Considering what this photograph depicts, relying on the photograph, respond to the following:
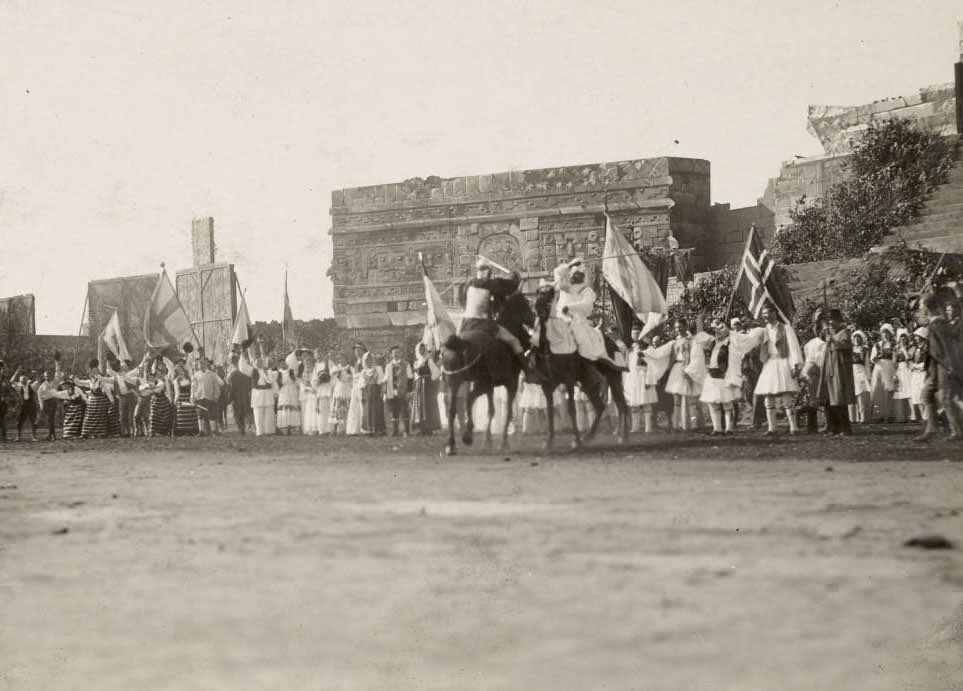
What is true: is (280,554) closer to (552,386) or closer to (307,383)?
(552,386)

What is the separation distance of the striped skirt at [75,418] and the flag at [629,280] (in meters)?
10.7

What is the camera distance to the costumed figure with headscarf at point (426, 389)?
14.6 meters

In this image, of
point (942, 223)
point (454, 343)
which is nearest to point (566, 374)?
point (454, 343)

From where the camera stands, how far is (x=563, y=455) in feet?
29.8

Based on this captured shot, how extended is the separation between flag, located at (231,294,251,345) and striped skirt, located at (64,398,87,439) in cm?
316

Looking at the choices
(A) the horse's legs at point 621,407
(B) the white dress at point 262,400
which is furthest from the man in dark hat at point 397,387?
(A) the horse's legs at point 621,407

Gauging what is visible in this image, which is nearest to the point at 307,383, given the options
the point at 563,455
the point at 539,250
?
the point at 563,455

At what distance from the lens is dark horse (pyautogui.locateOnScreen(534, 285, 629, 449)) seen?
9.80 m

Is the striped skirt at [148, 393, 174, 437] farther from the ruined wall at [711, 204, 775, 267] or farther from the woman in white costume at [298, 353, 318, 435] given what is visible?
the ruined wall at [711, 204, 775, 267]

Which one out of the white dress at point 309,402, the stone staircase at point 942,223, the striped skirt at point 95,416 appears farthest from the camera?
the striped skirt at point 95,416

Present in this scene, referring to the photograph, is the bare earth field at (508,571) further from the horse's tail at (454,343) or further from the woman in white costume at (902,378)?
the woman in white costume at (902,378)

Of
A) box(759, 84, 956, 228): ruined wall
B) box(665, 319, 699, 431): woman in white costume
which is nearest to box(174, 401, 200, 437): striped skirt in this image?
box(665, 319, 699, 431): woman in white costume

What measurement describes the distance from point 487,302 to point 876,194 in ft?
42.0

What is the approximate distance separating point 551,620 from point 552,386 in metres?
6.31
